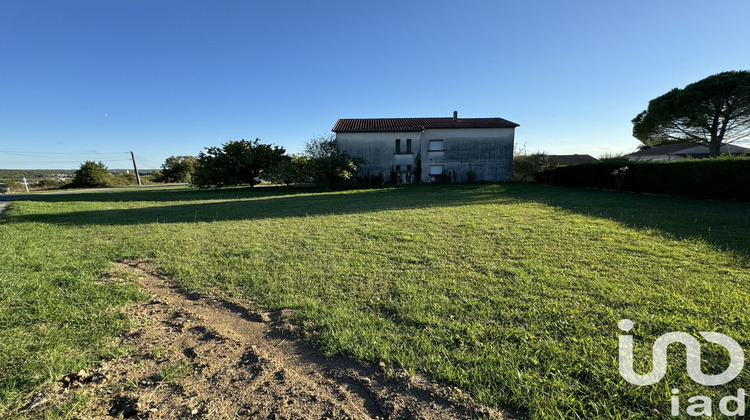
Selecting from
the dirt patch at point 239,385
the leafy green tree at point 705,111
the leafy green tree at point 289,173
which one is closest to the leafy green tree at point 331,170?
the leafy green tree at point 289,173

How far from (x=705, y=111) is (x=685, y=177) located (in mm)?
16033

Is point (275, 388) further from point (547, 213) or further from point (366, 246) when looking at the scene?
point (547, 213)

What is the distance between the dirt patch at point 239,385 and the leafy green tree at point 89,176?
45886mm

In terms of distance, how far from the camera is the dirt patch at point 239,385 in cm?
163

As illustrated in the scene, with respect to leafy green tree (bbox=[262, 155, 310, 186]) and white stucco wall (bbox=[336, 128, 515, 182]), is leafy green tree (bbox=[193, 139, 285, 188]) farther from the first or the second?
white stucco wall (bbox=[336, 128, 515, 182])

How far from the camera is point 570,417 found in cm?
159

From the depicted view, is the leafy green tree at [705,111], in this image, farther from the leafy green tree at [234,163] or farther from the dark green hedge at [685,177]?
the leafy green tree at [234,163]

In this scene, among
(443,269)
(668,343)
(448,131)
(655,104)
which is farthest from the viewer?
(448,131)

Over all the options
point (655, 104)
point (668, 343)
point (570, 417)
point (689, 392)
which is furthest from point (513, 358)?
point (655, 104)

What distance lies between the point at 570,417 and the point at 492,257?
3082 millimetres

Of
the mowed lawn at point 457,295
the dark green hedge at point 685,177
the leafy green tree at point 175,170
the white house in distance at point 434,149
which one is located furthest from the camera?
the leafy green tree at point 175,170

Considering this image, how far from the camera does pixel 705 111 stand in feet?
69.3

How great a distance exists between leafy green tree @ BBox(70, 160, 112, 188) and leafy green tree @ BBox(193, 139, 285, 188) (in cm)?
2285

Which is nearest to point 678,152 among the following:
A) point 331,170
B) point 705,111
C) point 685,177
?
point 705,111
